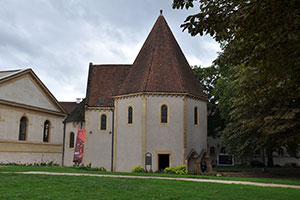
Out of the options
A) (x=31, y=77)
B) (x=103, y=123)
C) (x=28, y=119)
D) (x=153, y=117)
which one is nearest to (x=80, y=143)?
(x=103, y=123)

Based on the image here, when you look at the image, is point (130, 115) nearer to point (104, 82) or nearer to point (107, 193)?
point (104, 82)

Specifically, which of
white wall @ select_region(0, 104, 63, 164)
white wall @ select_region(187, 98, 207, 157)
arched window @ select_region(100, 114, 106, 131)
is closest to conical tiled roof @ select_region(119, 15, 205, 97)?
white wall @ select_region(187, 98, 207, 157)

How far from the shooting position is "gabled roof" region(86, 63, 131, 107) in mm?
31531

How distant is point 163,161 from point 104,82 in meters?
11.5

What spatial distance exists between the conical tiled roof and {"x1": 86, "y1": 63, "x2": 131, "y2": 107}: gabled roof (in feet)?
12.2

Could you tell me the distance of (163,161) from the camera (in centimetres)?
2611

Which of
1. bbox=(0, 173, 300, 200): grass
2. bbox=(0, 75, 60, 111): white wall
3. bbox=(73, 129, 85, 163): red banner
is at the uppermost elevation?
bbox=(0, 75, 60, 111): white wall

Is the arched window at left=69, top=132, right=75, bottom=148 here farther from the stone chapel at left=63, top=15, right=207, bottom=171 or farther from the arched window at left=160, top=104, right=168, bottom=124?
the arched window at left=160, top=104, right=168, bottom=124

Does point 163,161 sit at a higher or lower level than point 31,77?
lower

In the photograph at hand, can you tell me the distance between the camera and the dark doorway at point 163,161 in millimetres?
25875

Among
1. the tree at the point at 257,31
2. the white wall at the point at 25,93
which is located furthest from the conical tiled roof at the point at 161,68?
the tree at the point at 257,31

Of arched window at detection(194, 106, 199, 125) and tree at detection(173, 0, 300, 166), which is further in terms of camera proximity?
arched window at detection(194, 106, 199, 125)

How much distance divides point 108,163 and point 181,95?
9.96 metres

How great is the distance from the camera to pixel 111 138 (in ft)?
98.4
